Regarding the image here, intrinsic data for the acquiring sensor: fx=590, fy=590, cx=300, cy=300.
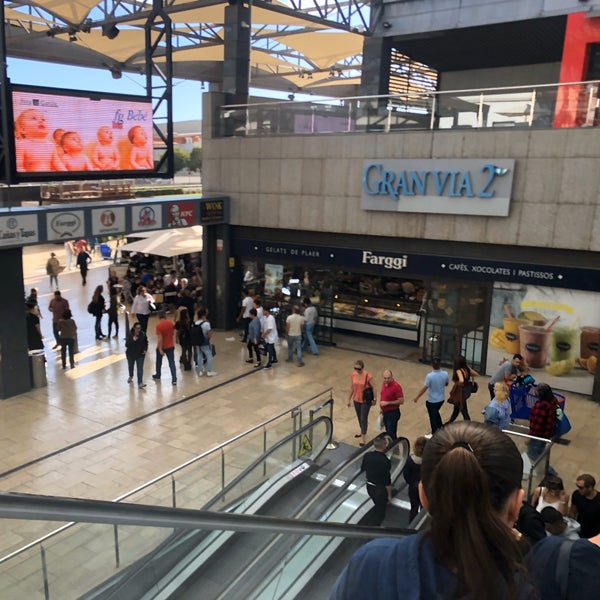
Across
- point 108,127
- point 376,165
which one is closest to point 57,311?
point 108,127

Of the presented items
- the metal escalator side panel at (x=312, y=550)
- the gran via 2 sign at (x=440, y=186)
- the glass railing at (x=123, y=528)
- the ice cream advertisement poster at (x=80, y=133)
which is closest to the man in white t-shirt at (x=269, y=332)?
the gran via 2 sign at (x=440, y=186)

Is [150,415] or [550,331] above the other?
[550,331]

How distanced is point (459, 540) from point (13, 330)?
469 inches

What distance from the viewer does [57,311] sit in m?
14.0

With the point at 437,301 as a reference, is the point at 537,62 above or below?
above

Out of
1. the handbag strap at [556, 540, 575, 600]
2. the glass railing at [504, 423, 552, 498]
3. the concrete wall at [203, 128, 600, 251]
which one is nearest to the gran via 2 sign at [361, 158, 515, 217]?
the concrete wall at [203, 128, 600, 251]

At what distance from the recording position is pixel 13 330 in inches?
457

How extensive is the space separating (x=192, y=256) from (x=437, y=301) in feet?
41.2

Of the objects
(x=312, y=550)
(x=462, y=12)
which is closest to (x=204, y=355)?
(x=312, y=550)

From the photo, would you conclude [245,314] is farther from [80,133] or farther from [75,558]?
[75,558]

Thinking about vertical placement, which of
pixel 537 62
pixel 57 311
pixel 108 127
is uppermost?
pixel 537 62

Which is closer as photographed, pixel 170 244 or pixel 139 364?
pixel 139 364

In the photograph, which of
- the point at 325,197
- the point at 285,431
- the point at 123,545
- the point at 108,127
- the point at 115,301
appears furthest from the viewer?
the point at 115,301

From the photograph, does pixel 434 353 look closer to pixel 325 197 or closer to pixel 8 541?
pixel 325 197
